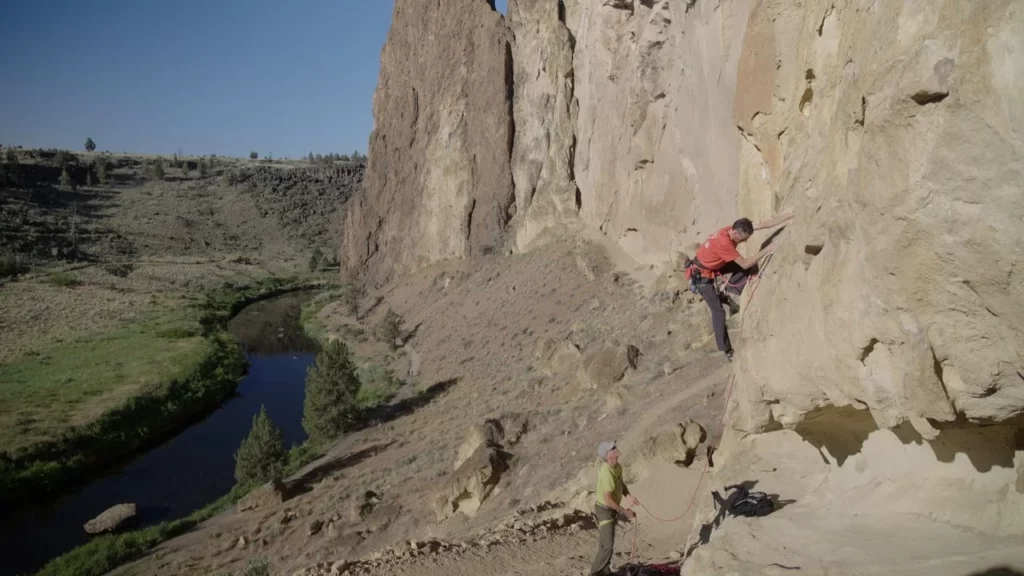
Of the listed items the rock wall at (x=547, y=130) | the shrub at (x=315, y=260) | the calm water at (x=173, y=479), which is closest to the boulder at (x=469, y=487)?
the rock wall at (x=547, y=130)

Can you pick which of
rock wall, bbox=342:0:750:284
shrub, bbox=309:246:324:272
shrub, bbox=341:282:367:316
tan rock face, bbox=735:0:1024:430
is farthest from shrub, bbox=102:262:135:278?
tan rock face, bbox=735:0:1024:430

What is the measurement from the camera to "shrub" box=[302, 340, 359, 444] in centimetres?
2738

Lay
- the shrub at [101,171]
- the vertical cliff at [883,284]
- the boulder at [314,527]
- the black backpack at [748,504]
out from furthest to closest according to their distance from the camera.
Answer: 1. the shrub at [101,171]
2. the boulder at [314,527]
3. the black backpack at [748,504]
4. the vertical cliff at [883,284]

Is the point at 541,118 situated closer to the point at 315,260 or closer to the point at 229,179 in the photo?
the point at 315,260

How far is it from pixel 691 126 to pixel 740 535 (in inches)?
646

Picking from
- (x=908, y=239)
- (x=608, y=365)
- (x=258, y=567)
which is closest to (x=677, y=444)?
(x=908, y=239)

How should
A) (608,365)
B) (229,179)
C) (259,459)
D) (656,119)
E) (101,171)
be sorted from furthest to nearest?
(229,179), (101,171), (656,119), (259,459), (608,365)

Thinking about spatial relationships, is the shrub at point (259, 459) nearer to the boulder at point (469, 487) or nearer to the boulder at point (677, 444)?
the boulder at point (469, 487)

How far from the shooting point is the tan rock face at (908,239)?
428 cm

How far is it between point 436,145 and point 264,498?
27913 mm

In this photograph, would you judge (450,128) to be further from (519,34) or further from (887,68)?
(887,68)

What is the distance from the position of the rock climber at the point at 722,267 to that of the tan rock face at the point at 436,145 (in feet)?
95.5

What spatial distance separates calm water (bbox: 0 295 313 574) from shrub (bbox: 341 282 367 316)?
573 cm

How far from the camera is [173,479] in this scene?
89.2 ft
